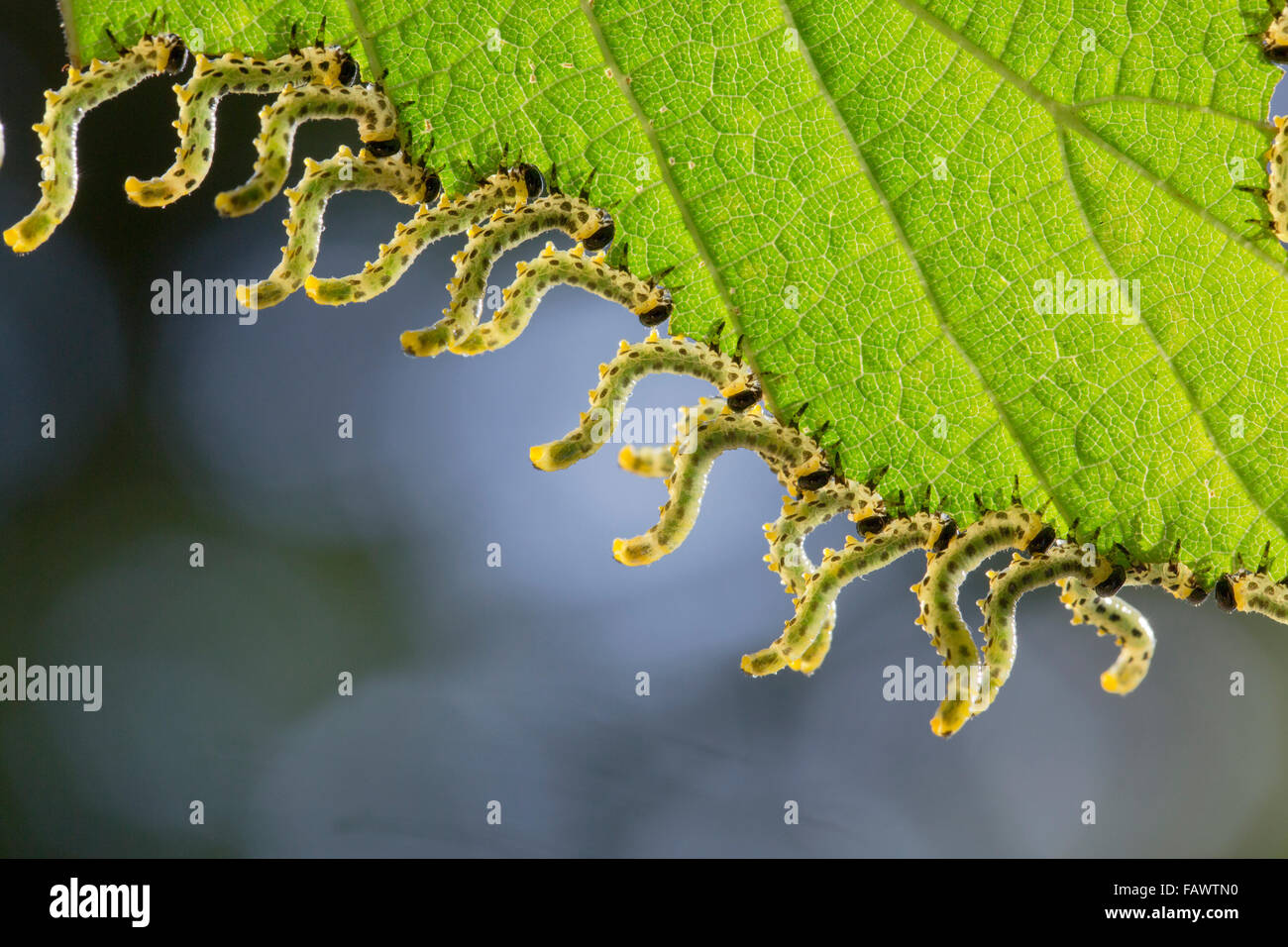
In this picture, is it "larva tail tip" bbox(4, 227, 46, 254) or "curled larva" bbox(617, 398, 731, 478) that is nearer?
"larva tail tip" bbox(4, 227, 46, 254)

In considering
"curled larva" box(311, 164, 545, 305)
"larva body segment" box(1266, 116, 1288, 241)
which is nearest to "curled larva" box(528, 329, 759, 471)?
"curled larva" box(311, 164, 545, 305)

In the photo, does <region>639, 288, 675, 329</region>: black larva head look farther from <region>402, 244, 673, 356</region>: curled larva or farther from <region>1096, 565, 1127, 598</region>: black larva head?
<region>1096, 565, 1127, 598</region>: black larva head

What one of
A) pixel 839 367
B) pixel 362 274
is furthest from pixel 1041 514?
pixel 362 274

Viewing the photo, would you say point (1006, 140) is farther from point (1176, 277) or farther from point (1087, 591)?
point (1087, 591)

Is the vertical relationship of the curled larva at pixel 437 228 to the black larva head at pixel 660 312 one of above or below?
above

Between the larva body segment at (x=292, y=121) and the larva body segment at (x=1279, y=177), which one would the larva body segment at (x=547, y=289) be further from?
the larva body segment at (x=1279, y=177)

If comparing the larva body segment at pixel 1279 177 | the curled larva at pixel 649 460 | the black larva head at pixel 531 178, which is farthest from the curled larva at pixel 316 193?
the larva body segment at pixel 1279 177

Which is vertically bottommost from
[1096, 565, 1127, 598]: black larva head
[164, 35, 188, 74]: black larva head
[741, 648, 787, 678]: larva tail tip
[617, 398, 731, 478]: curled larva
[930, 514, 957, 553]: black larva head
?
[741, 648, 787, 678]: larva tail tip
